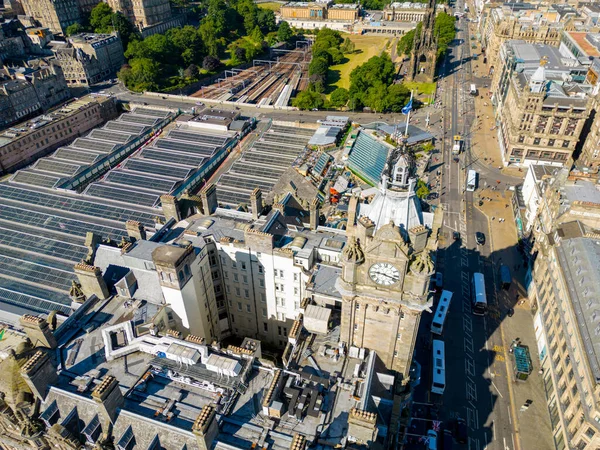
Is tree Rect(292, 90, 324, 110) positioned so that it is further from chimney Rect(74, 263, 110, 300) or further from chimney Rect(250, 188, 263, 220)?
chimney Rect(74, 263, 110, 300)

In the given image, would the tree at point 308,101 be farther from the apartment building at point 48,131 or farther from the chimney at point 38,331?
the chimney at point 38,331

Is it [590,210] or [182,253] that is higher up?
[182,253]

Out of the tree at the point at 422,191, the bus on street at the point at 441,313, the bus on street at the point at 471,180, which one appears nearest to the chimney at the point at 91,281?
the bus on street at the point at 441,313

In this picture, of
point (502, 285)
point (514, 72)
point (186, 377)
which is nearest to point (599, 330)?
point (502, 285)

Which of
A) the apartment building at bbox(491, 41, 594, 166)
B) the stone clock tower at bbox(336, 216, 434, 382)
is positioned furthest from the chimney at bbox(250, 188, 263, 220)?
the apartment building at bbox(491, 41, 594, 166)

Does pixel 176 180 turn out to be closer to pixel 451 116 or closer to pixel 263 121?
pixel 263 121
